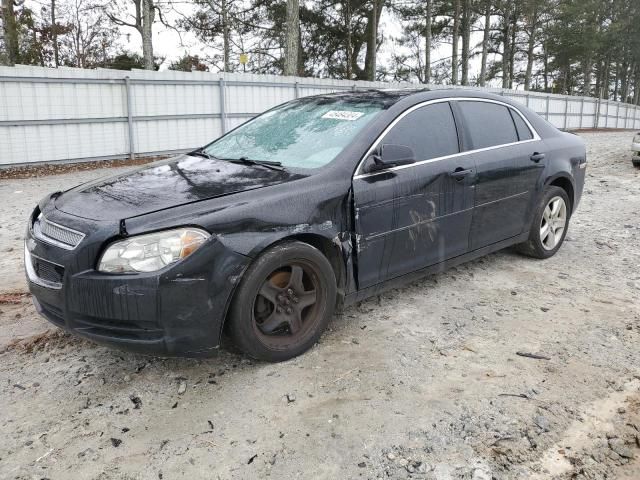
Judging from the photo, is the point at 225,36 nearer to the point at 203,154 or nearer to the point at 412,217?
the point at 203,154

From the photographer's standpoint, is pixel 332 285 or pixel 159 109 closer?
pixel 332 285

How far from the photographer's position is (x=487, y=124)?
4496mm

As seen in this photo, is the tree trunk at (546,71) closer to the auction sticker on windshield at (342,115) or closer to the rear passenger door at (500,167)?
the rear passenger door at (500,167)

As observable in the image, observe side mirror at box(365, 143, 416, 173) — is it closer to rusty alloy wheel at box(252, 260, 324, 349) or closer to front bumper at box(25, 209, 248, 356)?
rusty alloy wheel at box(252, 260, 324, 349)

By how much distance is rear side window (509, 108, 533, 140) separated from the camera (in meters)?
4.80

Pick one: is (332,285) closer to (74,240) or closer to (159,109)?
(74,240)

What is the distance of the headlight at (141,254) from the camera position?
267 cm

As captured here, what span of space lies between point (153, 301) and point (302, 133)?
1.75m

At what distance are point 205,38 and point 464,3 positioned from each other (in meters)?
15.1

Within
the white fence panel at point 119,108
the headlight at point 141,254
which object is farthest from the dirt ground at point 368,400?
the white fence panel at point 119,108

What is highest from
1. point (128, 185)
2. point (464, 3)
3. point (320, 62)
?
point (464, 3)

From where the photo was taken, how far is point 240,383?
300 centimetres

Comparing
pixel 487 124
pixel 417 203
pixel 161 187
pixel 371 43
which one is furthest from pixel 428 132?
pixel 371 43

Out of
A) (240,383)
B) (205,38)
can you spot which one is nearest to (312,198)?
(240,383)
